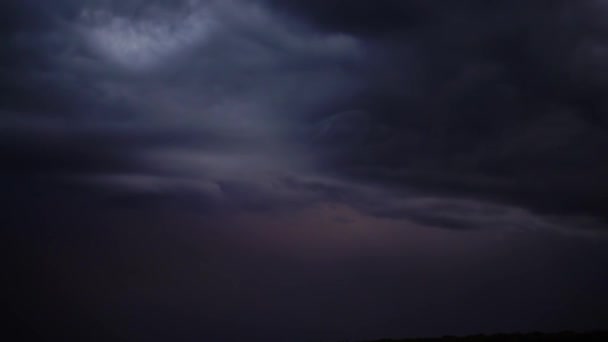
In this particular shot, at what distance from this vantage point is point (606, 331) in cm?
6106

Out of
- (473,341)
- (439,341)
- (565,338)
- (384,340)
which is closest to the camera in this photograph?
(565,338)

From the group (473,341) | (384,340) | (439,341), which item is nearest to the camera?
(473,341)

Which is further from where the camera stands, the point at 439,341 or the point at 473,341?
the point at 439,341

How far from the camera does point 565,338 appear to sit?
186ft

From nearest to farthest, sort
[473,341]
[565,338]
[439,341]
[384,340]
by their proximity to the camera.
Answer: [565,338] < [473,341] < [439,341] < [384,340]

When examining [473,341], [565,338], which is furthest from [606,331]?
[473,341]

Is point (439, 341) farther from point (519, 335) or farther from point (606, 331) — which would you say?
point (606, 331)

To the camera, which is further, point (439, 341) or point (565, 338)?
point (439, 341)

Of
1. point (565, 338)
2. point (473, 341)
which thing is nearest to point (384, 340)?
point (473, 341)

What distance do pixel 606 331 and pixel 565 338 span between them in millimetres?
7656

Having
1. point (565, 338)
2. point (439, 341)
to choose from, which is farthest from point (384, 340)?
point (565, 338)

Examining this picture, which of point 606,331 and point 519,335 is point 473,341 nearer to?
point 519,335

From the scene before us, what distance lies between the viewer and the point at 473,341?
60.6 metres

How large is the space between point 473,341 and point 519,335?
5676 millimetres
